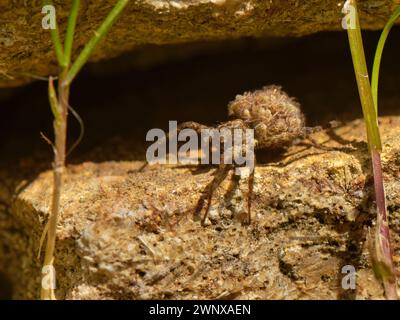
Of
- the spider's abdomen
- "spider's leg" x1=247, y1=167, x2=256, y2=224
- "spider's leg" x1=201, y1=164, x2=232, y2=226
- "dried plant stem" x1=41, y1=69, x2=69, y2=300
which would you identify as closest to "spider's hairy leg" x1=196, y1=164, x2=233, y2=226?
"spider's leg" x1=201, y1=164, x2=232, y2=226

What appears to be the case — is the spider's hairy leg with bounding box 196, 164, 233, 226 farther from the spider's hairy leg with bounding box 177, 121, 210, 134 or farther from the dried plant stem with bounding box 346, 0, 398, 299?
the dried plant stem with bounding box 346, 0, 398, 299

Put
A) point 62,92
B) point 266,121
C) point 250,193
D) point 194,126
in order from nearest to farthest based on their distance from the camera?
point 62,92
point 250,193
point 266,121
point 194,126

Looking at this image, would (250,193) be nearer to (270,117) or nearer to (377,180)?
(270,117)

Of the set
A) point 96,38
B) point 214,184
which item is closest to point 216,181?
point 214,184

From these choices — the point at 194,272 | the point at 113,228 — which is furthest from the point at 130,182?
the point at 194,272

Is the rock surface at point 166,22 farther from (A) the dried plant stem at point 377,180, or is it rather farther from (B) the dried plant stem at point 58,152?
(B) the dried plant stem at point 58,152

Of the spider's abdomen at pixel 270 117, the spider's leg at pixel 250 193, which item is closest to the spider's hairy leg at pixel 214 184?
the spider's leg at pixel 250 193

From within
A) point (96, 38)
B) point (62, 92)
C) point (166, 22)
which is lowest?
point (62, 92)
